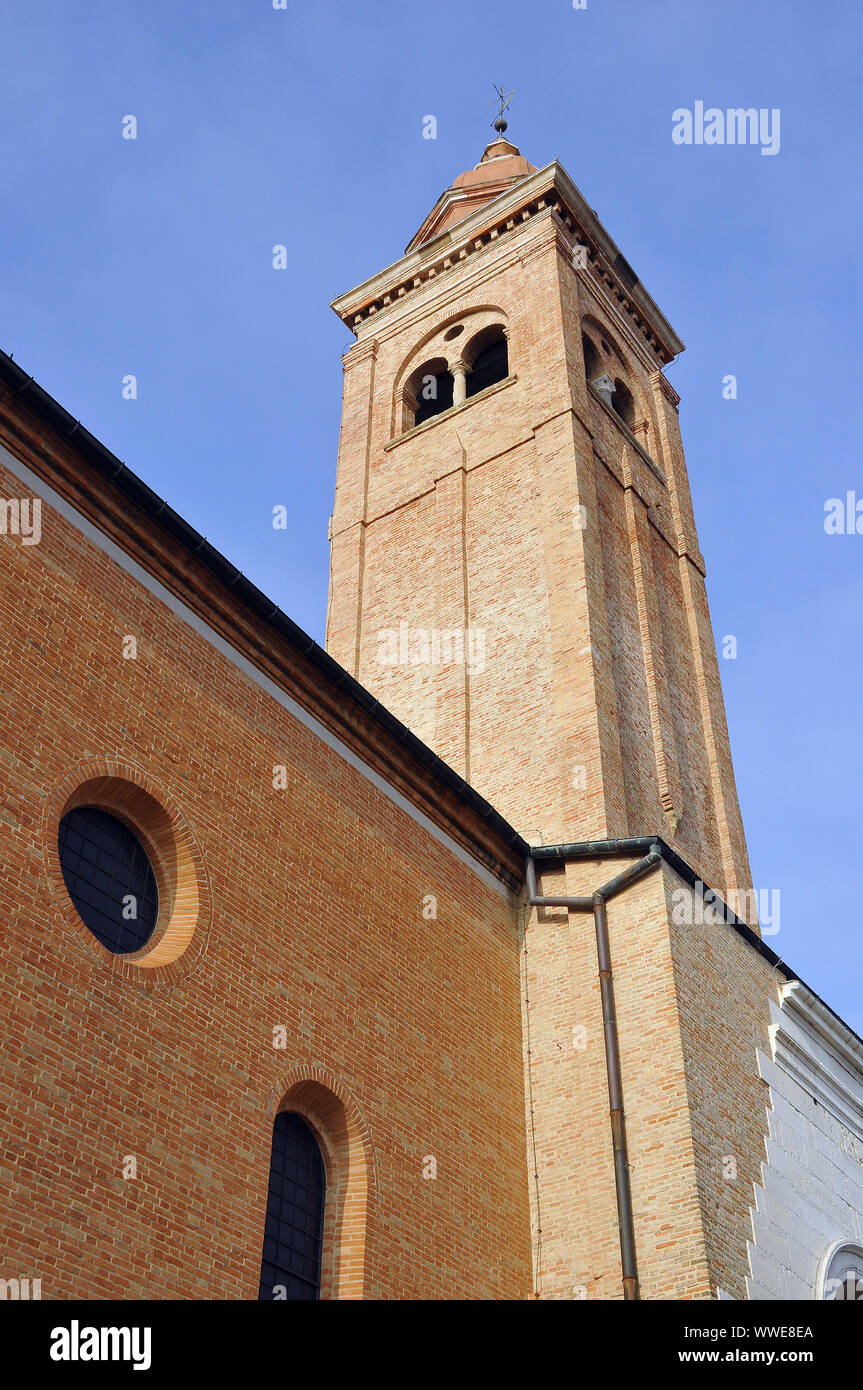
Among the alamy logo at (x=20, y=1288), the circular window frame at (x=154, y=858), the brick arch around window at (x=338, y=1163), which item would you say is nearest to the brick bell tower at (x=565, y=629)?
the brick arch around window at (x=338, y=1163)

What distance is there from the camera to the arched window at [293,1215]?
8.65m

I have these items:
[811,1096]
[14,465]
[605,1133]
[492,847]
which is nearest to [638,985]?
[605,1133]

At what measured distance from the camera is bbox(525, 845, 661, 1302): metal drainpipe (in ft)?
32.5

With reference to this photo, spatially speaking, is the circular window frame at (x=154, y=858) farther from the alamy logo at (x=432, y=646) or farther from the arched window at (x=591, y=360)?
the arched window at (x=591, y=360)

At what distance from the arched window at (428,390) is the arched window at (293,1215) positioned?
44.2 feet

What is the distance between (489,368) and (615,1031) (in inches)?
479

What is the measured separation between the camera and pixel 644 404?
863 inches

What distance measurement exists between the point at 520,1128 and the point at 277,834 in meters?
3.43

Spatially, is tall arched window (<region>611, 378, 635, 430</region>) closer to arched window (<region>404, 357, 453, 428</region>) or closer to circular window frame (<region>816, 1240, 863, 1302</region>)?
arched window (<region>404, 357, 453, 428</region>)

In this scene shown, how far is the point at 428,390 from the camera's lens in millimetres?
21125

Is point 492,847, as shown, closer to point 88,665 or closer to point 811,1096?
point 811,1096
